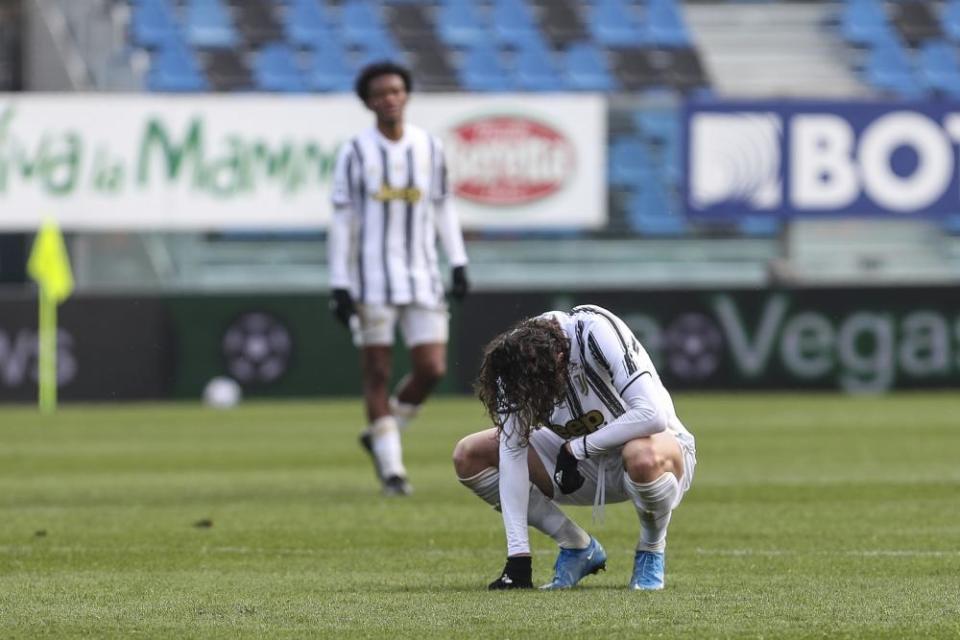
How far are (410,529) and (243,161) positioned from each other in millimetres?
18267

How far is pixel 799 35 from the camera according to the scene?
3105 centimetres

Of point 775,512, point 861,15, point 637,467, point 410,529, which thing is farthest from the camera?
point 861,15

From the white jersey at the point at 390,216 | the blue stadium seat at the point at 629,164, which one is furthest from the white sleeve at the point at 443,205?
the blue stadium seat at the point at 629,164

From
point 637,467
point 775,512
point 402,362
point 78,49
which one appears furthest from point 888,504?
point 78,49

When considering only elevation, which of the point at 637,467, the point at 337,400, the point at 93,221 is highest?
the point at 637,467

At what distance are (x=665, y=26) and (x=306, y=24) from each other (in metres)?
5.15

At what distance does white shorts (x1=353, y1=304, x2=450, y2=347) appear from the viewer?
11078mm

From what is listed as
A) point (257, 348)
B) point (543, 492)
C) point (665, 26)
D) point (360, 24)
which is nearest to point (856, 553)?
point (543, 492)

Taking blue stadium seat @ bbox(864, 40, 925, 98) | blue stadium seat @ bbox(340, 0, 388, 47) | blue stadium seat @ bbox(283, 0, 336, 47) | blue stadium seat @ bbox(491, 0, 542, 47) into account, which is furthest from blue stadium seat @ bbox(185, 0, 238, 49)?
blue stadium seat @ bbox(864, 40, 925, 98)

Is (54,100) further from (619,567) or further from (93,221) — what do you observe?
(619,567)

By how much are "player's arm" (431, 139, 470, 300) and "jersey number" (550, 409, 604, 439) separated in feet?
14.7

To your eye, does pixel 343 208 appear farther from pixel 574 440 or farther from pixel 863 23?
pixel 863 23

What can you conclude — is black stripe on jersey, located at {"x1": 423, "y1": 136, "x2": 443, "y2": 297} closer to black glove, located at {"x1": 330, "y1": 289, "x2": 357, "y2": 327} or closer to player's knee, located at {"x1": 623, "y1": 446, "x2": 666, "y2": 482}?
black glove, located at {"x1": 330, "y1": 289, "x2": 357, "y2": 327}

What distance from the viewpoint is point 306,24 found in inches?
1164
